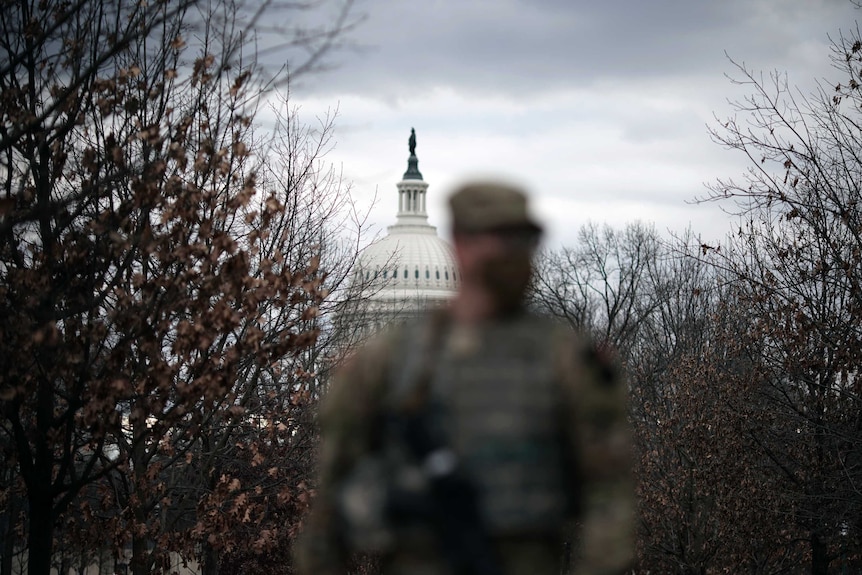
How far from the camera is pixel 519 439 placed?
3.00 m

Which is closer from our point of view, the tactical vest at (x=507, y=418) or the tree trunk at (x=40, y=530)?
the tactical vest at (x=507, y=418)

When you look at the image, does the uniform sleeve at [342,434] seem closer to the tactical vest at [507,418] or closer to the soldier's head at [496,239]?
the tactical vest at [507,418]

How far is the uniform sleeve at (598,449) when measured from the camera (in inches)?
121

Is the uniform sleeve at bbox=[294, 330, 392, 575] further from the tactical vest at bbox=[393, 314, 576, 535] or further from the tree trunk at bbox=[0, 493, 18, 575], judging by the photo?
the tree trunk at bbox=[0, 493, 18, 575]

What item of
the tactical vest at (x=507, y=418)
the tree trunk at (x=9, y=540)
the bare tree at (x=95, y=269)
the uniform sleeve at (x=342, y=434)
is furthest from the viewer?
the tree trunk at (x=9, y=540)

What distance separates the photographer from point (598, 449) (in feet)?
10.2

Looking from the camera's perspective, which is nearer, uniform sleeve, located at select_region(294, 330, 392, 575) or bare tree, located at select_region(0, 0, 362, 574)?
uniform sleeve, located at select_region(294, 330, 392, 575)

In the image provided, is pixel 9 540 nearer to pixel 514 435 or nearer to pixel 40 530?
pixel 40 530

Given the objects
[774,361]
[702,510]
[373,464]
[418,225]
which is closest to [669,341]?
[702,510]

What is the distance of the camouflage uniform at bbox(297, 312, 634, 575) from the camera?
301cm

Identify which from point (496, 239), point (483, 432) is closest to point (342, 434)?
point (483, 432)

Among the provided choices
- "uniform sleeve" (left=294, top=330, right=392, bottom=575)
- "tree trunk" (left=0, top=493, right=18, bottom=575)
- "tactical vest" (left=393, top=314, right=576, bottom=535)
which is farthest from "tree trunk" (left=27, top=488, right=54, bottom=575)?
"tactical vest" (left=393, top=314, right=576, bottom=535)

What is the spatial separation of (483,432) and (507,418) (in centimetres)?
7

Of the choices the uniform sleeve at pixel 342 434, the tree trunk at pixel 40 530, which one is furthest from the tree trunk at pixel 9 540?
the uniform sleeve at pixel 342 434
